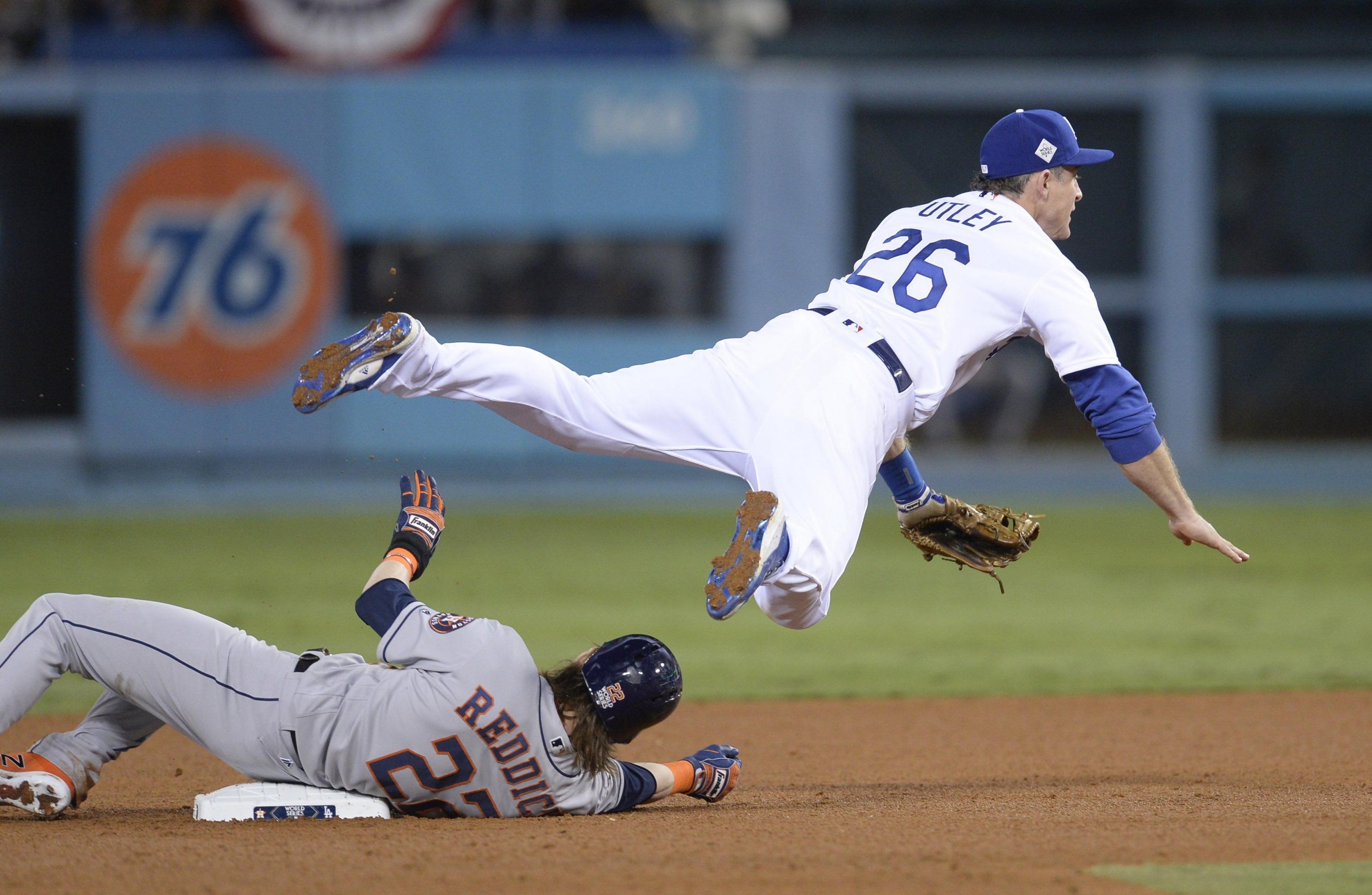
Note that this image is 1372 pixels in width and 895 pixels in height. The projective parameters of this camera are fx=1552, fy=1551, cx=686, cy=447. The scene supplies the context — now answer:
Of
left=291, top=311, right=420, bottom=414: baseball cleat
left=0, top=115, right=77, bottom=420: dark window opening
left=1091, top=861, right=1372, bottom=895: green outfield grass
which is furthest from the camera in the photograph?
left=0, top=115, right=77, bottom=420: dark window opening

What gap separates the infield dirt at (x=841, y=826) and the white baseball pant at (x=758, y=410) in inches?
27.1

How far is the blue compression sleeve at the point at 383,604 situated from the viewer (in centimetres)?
397

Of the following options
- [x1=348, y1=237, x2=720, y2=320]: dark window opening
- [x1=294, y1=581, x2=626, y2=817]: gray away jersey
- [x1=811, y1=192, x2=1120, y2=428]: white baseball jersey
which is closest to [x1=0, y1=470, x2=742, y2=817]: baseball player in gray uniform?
[x1=294, y1=581, x2=626, y2=817]: gray away jersey

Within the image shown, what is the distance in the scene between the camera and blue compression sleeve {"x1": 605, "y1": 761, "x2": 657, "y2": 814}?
4.24 m

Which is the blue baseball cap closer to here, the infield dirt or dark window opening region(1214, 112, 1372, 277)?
the infield dirt

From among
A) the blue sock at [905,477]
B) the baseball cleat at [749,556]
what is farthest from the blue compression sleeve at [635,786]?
the blue sock at [905,477]

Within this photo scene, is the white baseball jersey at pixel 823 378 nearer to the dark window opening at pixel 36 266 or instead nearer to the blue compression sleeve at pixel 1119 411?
the blue compression sleeve at pixel 1119 411

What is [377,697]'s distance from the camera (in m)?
3.90

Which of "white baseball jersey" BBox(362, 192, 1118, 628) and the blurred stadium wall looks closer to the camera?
"white baseball jersey" BBox(362, 192, 1118, 628)

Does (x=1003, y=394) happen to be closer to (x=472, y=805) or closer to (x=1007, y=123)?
(x=1007, y=123)

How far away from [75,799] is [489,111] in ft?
38.5

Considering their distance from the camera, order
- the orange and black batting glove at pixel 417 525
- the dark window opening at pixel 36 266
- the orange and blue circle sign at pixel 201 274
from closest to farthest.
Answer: the orange and black batting glove at pixel 417 525
the orange and blue circle sign at pixel 201 274
the dark window opening at pixel 36 266

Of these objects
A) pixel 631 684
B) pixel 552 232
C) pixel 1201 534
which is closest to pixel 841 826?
pixel 631 684

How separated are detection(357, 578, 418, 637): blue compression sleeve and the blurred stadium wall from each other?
10708mm
